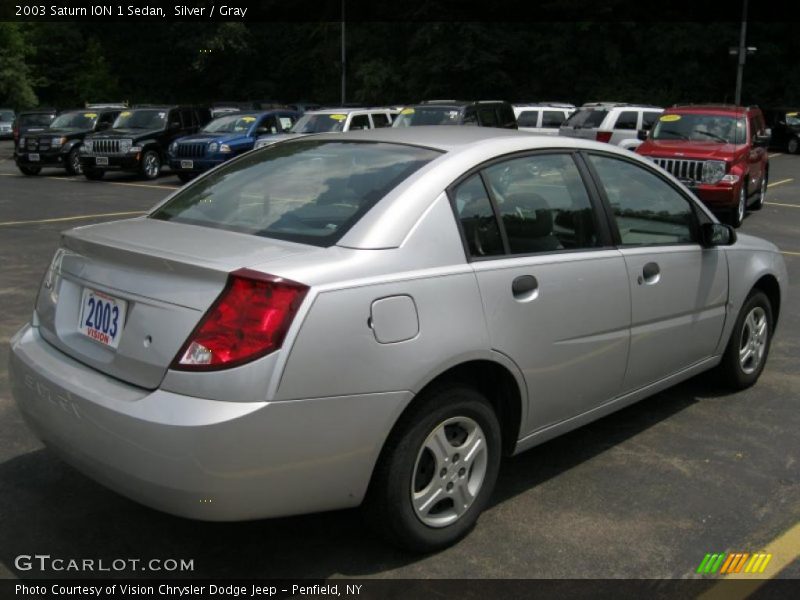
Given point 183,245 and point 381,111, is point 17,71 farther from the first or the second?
point 183,245

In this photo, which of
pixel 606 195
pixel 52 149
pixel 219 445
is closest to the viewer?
pixel 219 445

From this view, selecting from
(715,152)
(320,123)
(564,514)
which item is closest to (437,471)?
(564,514)

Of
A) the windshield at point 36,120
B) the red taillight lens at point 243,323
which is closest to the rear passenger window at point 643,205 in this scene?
the red taillight lens at point 243,323

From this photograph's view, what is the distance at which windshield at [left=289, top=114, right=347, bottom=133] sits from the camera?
61.1ft

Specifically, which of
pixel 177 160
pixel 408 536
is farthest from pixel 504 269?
pixel 177 160

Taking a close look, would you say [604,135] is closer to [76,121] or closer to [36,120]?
[76,121]

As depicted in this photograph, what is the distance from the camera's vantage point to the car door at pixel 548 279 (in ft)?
11.2

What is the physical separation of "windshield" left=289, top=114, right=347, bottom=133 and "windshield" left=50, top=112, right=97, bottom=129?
732 cm

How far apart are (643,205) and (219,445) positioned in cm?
266

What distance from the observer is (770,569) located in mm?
3197

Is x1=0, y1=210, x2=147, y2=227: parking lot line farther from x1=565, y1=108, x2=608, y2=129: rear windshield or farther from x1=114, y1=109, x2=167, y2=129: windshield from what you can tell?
x1=565, y1=108, x2=608, y2=129: rear windshield

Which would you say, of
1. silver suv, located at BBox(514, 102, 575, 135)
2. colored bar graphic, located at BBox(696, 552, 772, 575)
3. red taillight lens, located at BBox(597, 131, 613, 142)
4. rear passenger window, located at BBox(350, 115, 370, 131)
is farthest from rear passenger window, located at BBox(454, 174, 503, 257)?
silver suv, located at BBox(514, 102, 575, 135)

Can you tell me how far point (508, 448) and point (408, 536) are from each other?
68cm

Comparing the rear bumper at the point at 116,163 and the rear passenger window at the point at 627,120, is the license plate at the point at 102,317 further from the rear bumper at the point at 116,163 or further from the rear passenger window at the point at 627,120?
the rear passenger window at the point at 627,120
